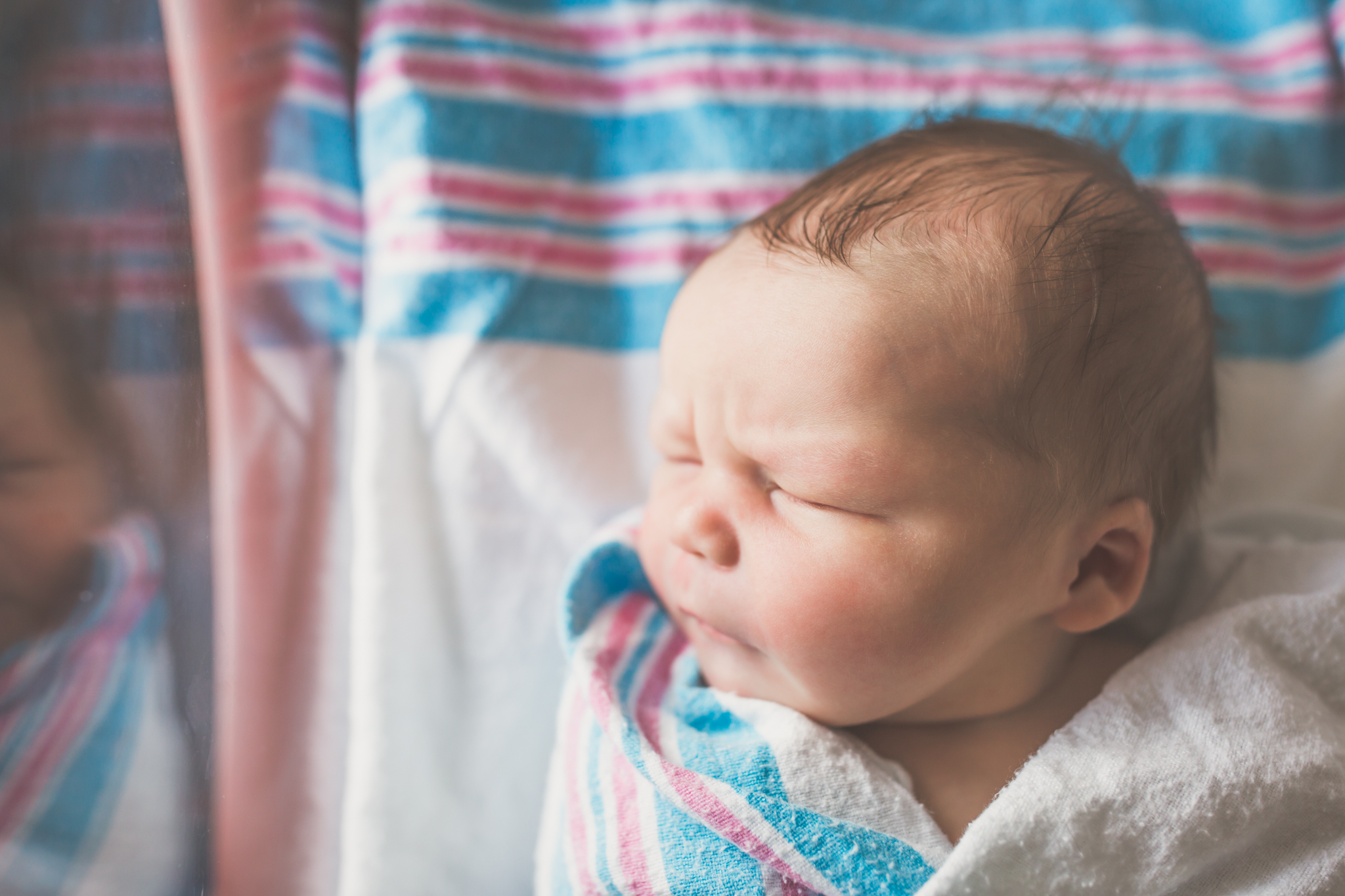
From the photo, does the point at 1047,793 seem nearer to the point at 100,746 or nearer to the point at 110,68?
the point at 100,746

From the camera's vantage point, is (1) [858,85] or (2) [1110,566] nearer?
(2) [1110,566]

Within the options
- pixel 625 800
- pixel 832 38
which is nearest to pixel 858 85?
pixel 832 38

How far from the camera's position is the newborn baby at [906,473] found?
26.0 inches

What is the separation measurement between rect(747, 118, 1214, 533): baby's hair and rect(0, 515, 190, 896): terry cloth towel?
49 cm

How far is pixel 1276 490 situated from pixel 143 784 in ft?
3.32

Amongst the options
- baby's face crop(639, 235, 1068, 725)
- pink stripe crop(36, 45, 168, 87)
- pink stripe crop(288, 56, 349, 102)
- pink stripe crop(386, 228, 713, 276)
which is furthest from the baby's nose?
pink stripe crop(288, 56, 349, 102)

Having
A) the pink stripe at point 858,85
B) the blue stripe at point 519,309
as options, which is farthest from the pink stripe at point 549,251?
the pink stripe at point 858,85

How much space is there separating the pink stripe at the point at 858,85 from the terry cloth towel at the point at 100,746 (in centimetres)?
58

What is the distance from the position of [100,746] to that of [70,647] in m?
0.07

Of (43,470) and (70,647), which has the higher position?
(43,470)

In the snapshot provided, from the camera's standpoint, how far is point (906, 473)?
2.15ft

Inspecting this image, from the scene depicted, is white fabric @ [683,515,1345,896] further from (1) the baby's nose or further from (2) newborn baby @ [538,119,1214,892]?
(1) the baby's nose

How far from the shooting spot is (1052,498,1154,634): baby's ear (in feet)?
2.32

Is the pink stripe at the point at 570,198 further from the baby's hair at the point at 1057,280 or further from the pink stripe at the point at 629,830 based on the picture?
the pink stripe at the point at 629,830
